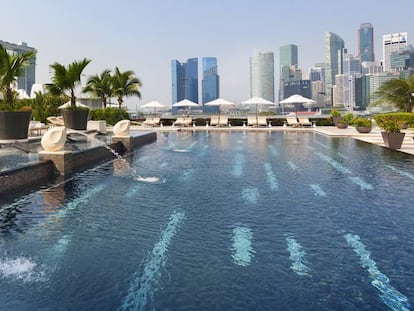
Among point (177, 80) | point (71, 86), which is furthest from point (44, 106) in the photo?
point (177, 80)

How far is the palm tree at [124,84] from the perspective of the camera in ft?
112

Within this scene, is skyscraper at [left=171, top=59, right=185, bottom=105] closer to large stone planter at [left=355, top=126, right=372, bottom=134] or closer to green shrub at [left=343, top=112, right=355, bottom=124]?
green shrub at [left=343, top=112, right=355, bottom=124]

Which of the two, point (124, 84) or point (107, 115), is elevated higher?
point (124, 84)

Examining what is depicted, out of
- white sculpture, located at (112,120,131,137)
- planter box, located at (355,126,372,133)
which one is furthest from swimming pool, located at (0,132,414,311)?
planter box, located at (355,126,372,133)

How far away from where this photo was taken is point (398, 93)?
102 feet

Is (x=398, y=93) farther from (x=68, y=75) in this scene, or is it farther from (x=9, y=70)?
(x=9, y=70)

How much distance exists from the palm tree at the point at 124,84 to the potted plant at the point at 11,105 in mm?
18913

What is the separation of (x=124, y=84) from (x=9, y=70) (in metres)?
20.5

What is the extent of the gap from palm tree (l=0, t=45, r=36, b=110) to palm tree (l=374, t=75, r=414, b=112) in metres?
25.4

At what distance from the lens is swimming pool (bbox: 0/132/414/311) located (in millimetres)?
3520

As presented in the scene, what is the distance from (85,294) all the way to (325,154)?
1175 cm

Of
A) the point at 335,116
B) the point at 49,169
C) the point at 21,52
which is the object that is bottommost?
the point at 49,169

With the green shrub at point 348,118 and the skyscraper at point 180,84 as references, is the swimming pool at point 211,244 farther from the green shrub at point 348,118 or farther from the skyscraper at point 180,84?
the skyscraper at point 180,84

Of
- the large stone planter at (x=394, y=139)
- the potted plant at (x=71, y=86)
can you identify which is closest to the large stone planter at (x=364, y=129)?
the large stone planter at (x=394, y=139)
